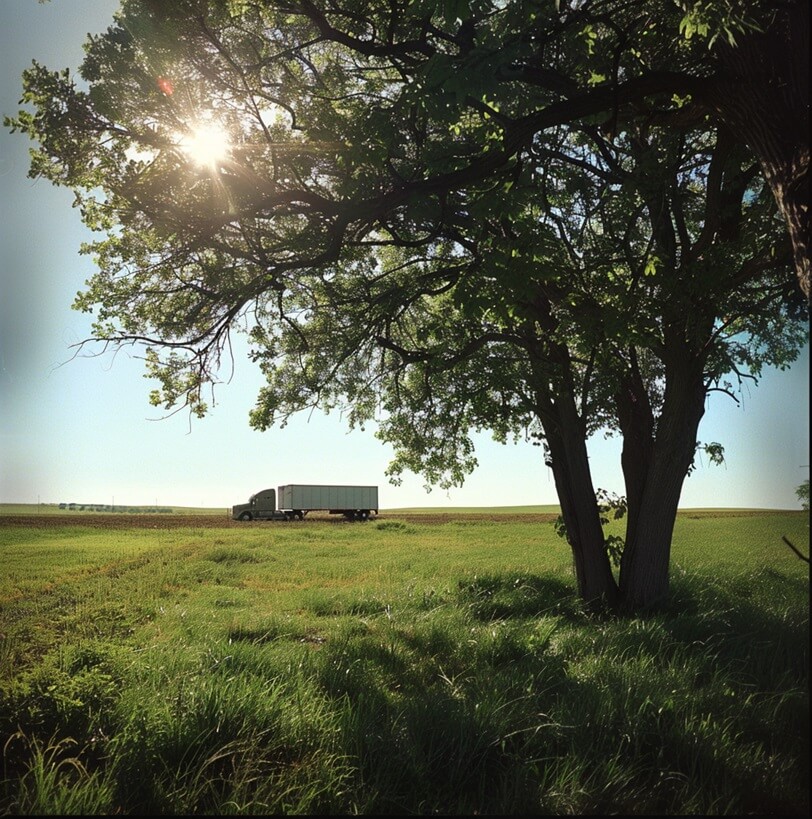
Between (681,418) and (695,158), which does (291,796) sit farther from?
(695,158)

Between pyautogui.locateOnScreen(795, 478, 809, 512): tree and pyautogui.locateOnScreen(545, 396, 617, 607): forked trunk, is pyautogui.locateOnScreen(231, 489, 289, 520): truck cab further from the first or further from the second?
pyautogui.locateOnScreen(795, 478, 809, 512): tree

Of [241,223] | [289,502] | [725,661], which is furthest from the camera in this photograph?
[289,502]

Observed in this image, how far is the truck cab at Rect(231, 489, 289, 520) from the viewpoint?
45344mm

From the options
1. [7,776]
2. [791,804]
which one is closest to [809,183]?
[791,804]

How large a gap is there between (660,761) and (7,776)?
4.54 meters

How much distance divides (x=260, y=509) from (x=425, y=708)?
42.2 m

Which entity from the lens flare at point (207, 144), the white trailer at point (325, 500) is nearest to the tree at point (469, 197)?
the lens flare at point (207, 144)

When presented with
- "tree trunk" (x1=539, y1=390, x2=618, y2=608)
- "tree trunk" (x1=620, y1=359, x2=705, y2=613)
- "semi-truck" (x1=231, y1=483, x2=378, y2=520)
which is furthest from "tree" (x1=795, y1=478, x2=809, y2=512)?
"semi-truck" (x1=231, y1=483, x2=378, y2=520)

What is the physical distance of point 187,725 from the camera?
468 centimetres

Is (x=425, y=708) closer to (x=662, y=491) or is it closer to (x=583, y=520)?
(x=662, y=491)

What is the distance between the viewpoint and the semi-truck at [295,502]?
4562 cm

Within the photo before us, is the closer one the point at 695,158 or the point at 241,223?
the point at 241,223

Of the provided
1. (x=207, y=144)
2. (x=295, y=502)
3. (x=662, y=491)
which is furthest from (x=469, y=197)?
(x=295, y=502)

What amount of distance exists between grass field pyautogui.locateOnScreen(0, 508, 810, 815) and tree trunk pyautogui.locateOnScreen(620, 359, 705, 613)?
617 mm
